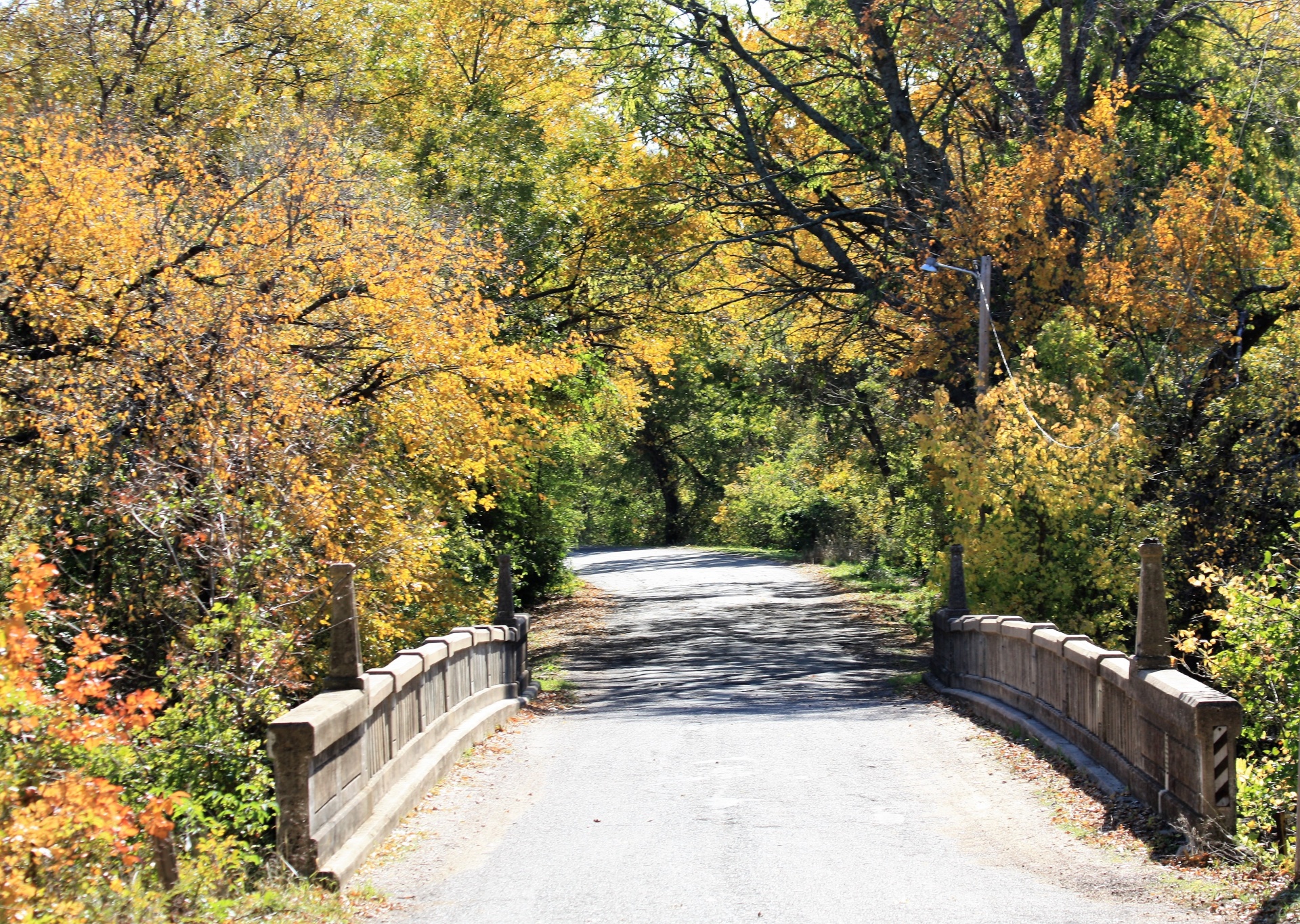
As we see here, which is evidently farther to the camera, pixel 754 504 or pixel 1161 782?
pixel 754 504

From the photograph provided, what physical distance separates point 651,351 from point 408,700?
1359 centimetres

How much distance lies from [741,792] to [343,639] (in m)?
3.81

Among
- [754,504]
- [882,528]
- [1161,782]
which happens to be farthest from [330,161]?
[754,504]

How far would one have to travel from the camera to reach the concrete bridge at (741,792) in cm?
711

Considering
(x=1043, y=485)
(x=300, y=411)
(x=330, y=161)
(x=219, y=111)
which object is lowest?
(x=1043, y=485)

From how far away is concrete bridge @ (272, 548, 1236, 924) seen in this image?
7.11 metres

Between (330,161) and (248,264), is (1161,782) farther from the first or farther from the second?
(330,161)

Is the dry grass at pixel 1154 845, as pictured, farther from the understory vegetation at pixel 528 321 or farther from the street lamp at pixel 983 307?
the street lamp at pixel 983 307

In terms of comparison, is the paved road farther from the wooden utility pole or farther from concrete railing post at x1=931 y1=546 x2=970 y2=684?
the wooden utility pole

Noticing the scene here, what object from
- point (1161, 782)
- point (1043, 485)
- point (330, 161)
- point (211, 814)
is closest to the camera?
point (211, 814)

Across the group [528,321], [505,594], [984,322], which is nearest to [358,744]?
[505,594]

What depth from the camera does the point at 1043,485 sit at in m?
16.5

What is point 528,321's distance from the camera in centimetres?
2186

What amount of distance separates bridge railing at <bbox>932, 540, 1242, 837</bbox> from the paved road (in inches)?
22.7
